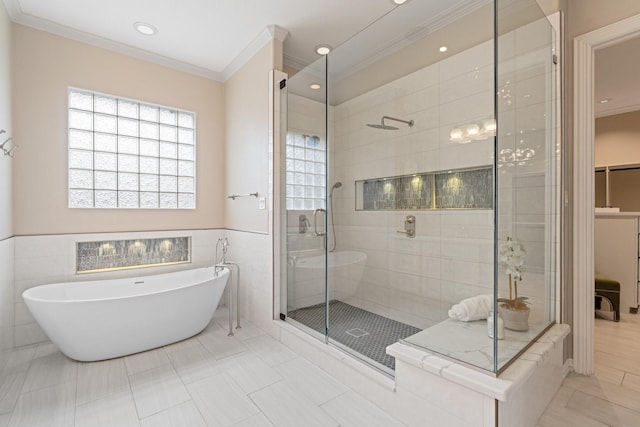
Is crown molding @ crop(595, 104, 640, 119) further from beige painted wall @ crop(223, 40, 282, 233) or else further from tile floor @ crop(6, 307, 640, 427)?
beige painted wall @ crop(223, 40, 282, 233)

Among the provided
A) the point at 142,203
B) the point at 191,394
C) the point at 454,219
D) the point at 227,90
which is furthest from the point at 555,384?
the point at 227,90

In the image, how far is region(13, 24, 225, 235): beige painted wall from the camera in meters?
2.56

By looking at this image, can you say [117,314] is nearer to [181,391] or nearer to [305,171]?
[181,391]

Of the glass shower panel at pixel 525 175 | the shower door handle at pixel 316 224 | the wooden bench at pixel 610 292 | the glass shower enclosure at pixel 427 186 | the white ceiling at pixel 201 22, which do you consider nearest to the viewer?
the glass shower panel at pixel 525 175

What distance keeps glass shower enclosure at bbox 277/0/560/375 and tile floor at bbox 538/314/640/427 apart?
44 cm

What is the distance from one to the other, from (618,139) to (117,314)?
6443 millimetres

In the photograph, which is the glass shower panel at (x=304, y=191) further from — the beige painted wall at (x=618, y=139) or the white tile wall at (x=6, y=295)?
the beige painted wall at (x=618, y=139)

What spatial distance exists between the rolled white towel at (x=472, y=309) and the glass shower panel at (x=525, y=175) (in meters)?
0.16

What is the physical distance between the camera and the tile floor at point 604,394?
164cm

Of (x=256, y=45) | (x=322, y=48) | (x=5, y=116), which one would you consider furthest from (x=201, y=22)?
(x=5, y=116)

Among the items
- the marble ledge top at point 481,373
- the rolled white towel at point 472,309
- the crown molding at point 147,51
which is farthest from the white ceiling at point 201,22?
the marble ledge top at point 481,373

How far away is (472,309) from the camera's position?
191cm

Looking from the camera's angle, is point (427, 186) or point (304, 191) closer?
point (427, 186)

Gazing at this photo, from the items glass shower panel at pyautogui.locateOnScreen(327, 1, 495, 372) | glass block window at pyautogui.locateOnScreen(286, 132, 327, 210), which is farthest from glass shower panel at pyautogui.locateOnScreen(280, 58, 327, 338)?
glass shower panel at pyautogui.locateOnScreen(327, 1, 495, 372)
